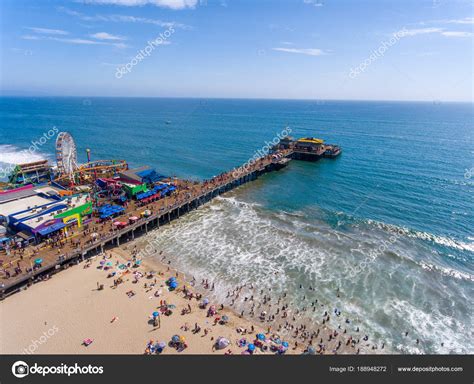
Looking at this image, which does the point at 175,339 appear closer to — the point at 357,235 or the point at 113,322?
the point at 113,322

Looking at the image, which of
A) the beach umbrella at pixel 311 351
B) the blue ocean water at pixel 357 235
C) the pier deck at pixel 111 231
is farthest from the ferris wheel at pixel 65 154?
the beach umbrella at pixel 311 351

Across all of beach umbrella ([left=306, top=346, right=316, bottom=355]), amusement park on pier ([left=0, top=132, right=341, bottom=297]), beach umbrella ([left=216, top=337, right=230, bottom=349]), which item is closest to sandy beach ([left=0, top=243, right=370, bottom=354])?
beach umbrella ([left=216, top=337, right=230, bottom=349])

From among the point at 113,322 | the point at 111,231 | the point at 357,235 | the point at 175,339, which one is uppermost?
the point at 111,231

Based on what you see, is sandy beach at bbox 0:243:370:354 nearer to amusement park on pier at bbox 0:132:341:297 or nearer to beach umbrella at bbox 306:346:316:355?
beach umbrella at bbox 306:346:316:355

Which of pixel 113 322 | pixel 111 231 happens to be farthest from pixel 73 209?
pixel 113 322

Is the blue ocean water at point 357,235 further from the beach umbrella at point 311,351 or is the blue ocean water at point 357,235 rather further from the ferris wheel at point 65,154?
the ferris wheel at point 65,154

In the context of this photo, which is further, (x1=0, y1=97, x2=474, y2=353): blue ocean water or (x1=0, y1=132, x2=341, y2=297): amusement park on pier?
(x1=0, y1=132, x2=341, y2=297): amusement park on pier
